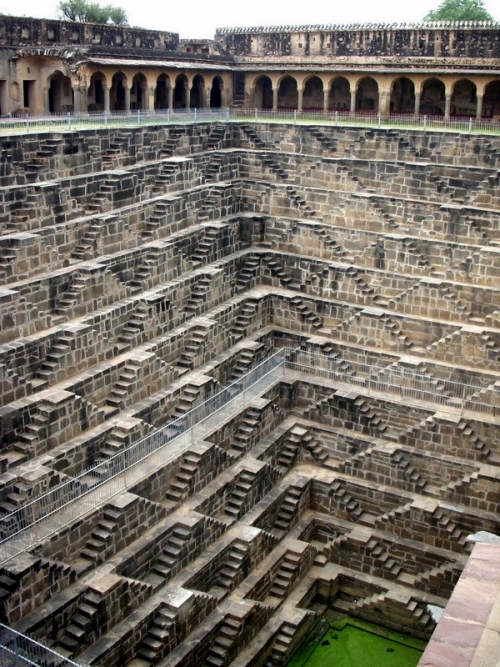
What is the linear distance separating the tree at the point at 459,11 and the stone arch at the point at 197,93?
30181 mm

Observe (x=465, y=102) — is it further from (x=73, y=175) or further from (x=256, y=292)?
(x=73, y=175)

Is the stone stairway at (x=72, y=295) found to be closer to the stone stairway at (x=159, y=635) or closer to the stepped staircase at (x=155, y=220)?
the stepped staircase at (x=155, y=220)

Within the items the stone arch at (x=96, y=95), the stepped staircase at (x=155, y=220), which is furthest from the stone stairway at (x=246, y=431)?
the stone arch at (x=96, y=95)

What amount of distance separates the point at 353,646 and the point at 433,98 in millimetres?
21265

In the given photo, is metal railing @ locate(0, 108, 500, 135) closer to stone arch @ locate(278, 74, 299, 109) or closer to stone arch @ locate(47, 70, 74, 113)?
stone arch @ locate(47, 70, 74, 113)

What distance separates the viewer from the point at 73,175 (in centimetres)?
2172

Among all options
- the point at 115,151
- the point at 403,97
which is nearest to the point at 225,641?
the point at 115,151

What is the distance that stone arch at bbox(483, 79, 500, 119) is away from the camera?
3091 centimetres

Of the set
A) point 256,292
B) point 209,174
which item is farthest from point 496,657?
point 209,174

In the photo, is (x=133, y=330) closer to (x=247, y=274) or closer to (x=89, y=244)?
(x=89, y=244)

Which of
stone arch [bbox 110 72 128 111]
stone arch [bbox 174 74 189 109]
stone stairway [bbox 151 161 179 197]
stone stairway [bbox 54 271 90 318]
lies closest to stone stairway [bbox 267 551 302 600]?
stone stairway [bbox 54 271 90 318]

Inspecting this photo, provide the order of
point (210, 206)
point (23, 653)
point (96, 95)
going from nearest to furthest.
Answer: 1. point (23, 653)
2. point (210, 206)
3. point (96, 95)

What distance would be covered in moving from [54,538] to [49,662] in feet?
7.62

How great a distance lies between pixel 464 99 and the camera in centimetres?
3200
